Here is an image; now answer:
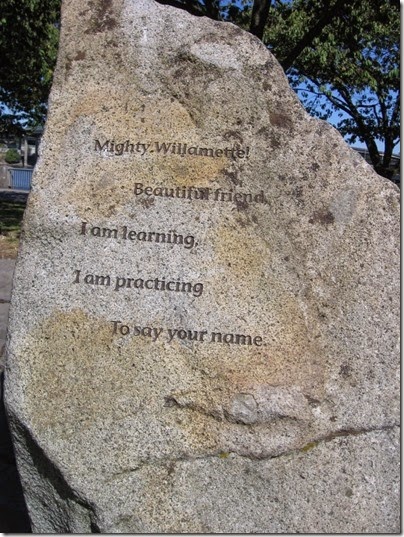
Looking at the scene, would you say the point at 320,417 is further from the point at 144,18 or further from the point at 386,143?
the point at 386,143

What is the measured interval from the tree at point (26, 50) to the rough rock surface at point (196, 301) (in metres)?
9.11

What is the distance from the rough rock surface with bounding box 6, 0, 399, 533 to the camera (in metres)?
2.76

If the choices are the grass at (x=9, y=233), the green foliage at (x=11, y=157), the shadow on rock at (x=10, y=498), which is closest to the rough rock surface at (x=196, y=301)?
the shadow on rock at (x=10, y=498)

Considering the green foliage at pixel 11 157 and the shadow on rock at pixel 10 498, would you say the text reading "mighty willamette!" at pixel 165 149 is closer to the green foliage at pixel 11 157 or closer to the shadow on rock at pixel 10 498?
the shadow on rock at pixel 10 498

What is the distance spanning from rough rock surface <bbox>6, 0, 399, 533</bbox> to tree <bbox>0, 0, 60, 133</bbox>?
911 centimetres

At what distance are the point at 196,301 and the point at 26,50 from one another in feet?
39.8

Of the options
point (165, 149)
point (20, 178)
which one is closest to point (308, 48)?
point (165, 149)

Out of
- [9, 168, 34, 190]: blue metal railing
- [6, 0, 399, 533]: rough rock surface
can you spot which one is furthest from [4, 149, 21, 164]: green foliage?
[6, 0, 399, 533]: rough rock surface

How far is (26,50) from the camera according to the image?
13422mm

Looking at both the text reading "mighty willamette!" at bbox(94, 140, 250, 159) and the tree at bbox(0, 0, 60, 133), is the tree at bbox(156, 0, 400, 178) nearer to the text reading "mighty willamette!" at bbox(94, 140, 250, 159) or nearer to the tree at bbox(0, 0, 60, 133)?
the tree at bbox(0, 0, 60, 133)

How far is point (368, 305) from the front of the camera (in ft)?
9.42

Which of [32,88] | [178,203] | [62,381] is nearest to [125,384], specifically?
[62,381]

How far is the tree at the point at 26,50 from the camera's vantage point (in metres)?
12.0

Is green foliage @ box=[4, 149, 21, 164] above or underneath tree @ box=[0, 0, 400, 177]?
above
